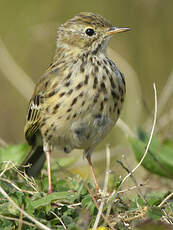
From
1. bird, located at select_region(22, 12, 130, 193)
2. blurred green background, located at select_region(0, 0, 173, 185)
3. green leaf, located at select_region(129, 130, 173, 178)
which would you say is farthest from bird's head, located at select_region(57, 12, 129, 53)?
blurred green background, located at select_region(0, 0, 173, 185)

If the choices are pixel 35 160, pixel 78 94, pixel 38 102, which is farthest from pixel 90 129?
pixel 35 160

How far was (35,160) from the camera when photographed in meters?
4.81

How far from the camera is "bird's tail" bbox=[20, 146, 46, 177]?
461 centimetres

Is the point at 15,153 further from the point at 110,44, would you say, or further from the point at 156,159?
the point at 110,44

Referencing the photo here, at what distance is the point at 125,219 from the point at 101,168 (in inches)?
154

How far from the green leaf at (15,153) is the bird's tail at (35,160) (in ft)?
1.05

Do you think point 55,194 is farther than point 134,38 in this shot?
No

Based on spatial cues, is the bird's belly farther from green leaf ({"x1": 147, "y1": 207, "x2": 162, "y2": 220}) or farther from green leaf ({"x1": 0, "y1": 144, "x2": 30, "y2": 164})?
green leaf ({"x1": 147, "y1": 207, "x2": 162, "y2": 220})

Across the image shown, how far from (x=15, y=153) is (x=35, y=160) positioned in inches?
21.3

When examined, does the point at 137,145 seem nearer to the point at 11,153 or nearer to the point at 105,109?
the point at 105,109

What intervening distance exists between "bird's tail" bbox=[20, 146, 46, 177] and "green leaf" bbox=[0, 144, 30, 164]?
320mm

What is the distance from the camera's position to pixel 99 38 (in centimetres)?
442

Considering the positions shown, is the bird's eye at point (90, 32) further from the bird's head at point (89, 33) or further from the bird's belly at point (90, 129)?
the bird's belly at point (90, 129)

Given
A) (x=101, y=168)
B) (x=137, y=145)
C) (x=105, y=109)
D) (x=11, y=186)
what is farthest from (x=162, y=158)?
(x=101, y=168)
